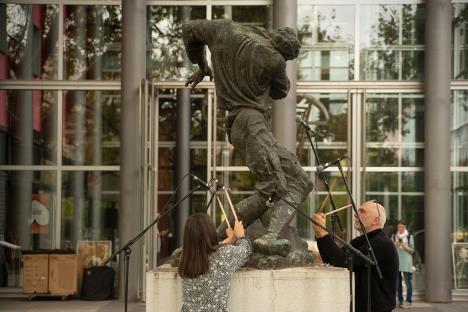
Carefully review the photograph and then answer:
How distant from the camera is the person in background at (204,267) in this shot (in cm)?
505

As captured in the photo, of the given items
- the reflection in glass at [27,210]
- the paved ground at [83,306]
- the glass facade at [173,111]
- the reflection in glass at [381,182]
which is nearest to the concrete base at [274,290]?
the paved ground at [83,306]

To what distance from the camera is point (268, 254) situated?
20.6ft

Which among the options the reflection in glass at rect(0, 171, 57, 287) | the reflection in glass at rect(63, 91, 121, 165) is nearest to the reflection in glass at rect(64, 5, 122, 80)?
the reflection in glass at rect(63, 91, 121, 165)

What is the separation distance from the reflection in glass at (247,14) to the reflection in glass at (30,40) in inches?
127

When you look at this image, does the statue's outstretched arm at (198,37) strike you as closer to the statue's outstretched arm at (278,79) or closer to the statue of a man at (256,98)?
the statue of a man at (256,98)

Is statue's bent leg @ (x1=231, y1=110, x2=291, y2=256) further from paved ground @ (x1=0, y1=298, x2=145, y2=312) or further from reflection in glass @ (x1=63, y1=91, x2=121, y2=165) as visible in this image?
reflection in glass @ (x1=63, y1=91, x2=121, y2=165)

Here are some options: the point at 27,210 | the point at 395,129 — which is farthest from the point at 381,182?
the point at 27,210

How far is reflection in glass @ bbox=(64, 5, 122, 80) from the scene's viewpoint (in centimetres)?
1667

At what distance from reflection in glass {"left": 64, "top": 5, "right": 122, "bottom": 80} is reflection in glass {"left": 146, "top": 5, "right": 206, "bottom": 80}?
0.66 m

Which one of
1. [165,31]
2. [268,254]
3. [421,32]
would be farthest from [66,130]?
[268,254]

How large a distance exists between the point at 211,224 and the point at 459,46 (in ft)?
41.1

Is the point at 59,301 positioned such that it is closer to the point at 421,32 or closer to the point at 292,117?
the point at 292,117

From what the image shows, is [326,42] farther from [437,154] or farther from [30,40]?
[30,40]

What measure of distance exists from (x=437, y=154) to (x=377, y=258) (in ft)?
33.6
